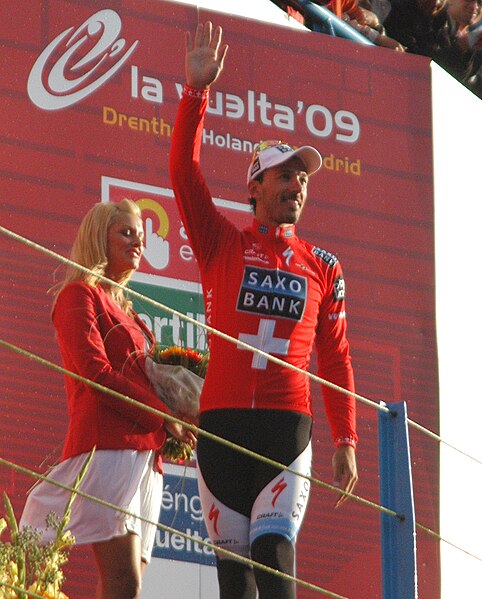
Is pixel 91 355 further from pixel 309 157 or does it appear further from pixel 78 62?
pixel 78 62

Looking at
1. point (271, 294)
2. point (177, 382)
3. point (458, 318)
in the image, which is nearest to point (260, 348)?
point (271, 294)

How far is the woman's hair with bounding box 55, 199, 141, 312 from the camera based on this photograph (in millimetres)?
4176

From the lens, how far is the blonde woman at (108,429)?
401 centimetres

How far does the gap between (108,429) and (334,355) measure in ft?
1.87

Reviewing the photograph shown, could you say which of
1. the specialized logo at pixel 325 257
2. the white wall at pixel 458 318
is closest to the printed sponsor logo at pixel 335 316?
the specialized logo at pixel 325 257

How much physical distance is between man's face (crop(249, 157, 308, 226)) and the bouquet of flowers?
389 millimetres

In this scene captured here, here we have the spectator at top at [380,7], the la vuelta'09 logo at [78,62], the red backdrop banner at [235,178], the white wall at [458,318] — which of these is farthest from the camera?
the spectator at top at [380,7]

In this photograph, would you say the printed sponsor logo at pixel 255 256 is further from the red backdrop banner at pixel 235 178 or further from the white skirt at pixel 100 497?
the red backdrop banner at pixel 235 178

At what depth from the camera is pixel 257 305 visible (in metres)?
4.06

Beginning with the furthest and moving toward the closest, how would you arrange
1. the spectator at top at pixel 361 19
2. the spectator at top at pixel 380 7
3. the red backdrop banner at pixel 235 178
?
the spectator at top at pixel 380 7 < the spectator at top at pixel 361 19 < the red backdrop banner at pixel 235 178

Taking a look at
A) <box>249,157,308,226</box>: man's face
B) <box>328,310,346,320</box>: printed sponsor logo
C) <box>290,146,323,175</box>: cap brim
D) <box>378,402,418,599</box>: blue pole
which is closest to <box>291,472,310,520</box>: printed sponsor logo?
<box>378,402,418,599</box>: blue pole

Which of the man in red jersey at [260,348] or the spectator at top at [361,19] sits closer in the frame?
Result: the man in red jersey at [260,348]

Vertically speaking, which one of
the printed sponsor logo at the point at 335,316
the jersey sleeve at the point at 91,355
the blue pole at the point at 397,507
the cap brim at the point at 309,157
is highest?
the cap brim at the point at 309,157

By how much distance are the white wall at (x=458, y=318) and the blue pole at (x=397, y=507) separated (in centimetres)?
291
